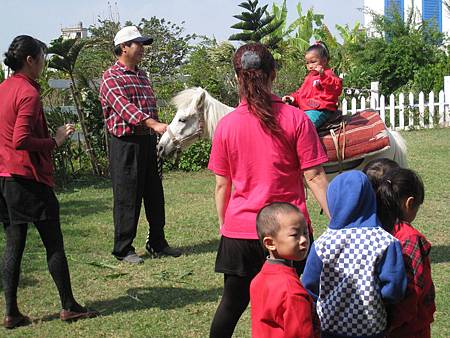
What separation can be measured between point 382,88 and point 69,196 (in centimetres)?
1322

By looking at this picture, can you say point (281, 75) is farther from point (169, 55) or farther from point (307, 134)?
point (307, 134)

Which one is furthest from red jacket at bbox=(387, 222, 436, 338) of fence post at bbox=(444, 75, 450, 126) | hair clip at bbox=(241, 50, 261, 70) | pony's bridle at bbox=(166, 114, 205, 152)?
fence post at bbox=(444, 75, 450, 126)

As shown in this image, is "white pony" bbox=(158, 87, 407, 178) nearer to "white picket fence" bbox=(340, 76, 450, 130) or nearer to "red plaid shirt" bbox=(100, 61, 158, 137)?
"red plaid shirt" bbox=(100, 61, 158, 137)

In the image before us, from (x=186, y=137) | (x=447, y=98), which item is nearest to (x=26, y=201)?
(x=186, y=137)

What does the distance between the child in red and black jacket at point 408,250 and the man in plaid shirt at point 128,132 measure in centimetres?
377

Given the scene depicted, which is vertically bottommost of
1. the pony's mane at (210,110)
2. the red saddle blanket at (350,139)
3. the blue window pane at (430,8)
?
the red saddle blanket at (350,139)

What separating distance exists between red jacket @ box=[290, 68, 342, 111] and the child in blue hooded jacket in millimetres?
3545

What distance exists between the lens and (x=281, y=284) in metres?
2.94

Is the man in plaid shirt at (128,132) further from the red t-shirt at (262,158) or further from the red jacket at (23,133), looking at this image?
the red t-shirt at (262,158)

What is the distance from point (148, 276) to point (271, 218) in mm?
3625

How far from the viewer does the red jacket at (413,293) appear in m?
3.09

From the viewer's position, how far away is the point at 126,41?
272 inches

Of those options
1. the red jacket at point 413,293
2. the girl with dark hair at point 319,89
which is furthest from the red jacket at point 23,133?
the red jacket at point 413,293

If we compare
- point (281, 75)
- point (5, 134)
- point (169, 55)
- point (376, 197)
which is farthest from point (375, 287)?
point (169, 55)
